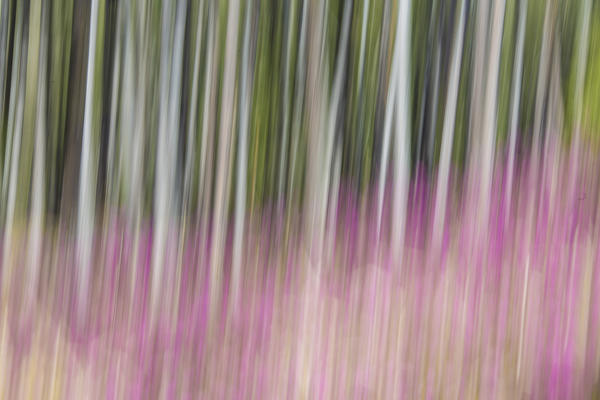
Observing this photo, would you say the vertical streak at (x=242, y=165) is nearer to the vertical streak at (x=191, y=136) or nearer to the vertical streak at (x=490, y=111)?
the vertical streak at (x=191, y=136)

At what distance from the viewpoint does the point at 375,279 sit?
0.50 m

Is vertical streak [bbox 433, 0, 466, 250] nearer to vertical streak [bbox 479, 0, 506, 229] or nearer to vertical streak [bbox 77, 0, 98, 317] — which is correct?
vertical streak [bbox 479, 0, 506, 229]

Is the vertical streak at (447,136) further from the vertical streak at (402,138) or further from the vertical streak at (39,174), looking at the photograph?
the vertical streak at (39,174)

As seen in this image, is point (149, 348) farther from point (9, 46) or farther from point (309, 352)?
point (9, 46)

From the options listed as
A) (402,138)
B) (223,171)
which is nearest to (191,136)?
(223,171)

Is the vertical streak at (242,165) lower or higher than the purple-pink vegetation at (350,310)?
higher

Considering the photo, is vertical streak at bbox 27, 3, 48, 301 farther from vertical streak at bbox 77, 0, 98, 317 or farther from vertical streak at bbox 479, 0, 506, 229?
vertical streak at bbox 479, 0, 506, 229

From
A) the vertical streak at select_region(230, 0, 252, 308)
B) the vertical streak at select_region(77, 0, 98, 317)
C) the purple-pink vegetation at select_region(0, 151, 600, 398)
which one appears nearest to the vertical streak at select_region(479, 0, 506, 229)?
the purple-pink vegetation at select_region(0, 151, 600, 398)

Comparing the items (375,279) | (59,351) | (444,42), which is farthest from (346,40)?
(59,351)

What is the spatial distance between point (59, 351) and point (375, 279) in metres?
0.25

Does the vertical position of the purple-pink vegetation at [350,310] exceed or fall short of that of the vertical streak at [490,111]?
it falls short

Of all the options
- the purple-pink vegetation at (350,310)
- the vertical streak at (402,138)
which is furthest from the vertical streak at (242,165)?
the vertical streak at (402,138)

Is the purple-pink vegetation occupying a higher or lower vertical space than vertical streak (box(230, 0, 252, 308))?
lower

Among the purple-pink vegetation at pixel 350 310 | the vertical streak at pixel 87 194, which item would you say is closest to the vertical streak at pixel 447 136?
the purple-pink vegetation at pixel 350 310
